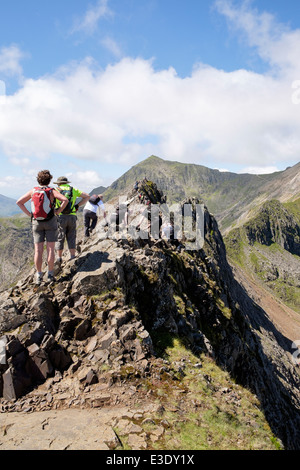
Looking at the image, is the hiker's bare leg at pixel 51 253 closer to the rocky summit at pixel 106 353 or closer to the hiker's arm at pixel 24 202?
the rocky summit at pixel 106 353

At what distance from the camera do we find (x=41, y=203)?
12.1 meters

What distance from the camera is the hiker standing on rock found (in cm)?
1205

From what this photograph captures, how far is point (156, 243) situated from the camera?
2417cm

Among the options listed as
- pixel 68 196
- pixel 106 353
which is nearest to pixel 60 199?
pixel 68 196

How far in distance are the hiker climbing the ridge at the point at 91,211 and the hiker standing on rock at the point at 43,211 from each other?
7.13 metres

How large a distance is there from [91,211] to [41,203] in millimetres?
8355

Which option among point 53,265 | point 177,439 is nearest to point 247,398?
point 177,439

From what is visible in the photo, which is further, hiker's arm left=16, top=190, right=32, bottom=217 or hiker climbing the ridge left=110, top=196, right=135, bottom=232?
hiker climbing the ridge left=110, top=196, right=135, bottom=232

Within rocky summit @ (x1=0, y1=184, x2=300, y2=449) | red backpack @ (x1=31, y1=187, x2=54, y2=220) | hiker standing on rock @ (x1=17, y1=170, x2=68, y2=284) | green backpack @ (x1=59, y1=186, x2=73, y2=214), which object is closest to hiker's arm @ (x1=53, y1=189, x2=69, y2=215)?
hiker standing on rock @ (x1=17, y1=170, x2=68, y2=284)

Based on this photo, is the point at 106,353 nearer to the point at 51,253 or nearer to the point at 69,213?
the point at 51,253

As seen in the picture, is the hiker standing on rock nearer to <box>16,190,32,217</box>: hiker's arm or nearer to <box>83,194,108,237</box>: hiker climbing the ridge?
<box>16,190,32,217</box>: hiker's arm

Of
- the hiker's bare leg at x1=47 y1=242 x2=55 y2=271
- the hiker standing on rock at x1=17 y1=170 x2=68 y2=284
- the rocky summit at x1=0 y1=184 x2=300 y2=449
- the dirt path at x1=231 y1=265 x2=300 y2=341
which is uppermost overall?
the hiker standing on rock at x1=17 y1=170 x2=68 y2=284
